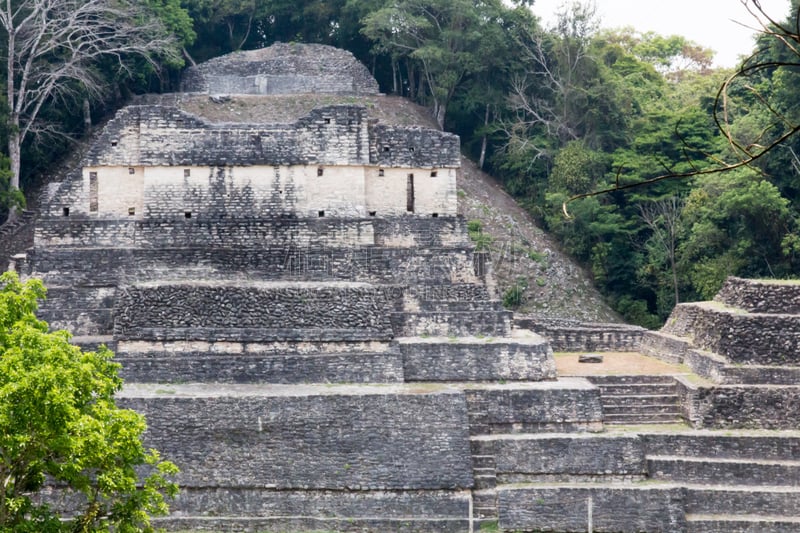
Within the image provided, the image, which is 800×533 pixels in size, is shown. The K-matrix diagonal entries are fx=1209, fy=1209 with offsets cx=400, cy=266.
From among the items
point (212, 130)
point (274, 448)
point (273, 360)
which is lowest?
point (274, 448)

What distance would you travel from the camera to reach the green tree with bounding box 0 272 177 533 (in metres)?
13.6

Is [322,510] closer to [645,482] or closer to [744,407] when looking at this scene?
[645,482]

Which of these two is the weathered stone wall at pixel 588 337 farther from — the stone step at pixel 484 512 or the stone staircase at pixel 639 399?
the stone step at pixel 484 512

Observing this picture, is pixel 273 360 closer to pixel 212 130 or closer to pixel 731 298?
pixel 212 130

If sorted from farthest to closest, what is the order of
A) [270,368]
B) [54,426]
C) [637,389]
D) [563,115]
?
[563,115] < [637,389] < [270,368] < [54,426]

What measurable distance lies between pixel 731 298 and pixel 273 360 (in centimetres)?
908

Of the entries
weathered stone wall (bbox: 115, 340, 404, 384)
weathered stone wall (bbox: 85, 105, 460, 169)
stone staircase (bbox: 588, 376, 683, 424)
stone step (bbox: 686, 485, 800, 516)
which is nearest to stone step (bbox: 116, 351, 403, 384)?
weathered stone wall (bbox: 115, 340, 404, 384)

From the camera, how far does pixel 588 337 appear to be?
2569cm

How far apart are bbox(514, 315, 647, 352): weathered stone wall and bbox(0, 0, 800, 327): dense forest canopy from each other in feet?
15.5

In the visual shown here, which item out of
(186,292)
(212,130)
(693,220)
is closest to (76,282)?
(186,292)

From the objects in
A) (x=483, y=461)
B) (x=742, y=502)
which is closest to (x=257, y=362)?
Answer: (x=483, y=461)

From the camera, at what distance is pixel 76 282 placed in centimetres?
2259

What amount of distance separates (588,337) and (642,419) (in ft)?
14.1

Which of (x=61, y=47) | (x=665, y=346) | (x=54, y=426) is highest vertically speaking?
(x=61, y=47)
